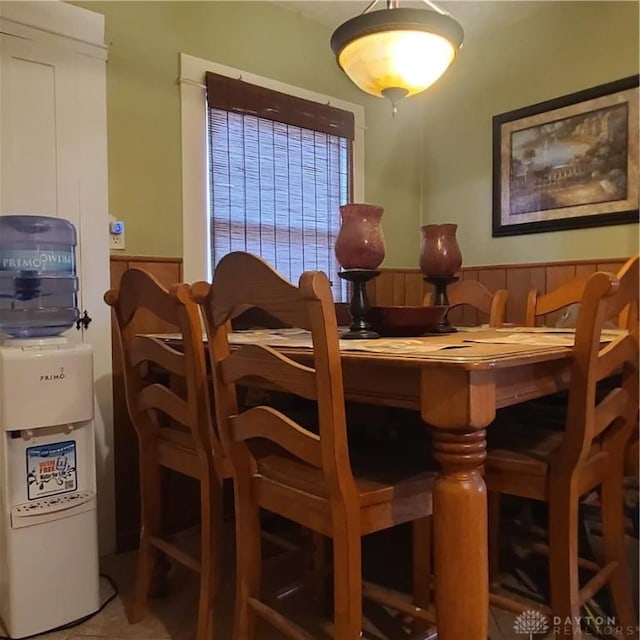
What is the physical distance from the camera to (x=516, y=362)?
1.11 metres

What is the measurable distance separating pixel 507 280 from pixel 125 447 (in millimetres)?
2023

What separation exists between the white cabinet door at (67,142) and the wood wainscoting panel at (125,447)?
1.4 inches

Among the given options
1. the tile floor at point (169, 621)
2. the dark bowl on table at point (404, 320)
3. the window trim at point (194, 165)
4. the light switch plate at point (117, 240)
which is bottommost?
the tile floor at point (169, 621)

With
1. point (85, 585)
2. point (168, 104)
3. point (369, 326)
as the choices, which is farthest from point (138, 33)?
point (85, 585)

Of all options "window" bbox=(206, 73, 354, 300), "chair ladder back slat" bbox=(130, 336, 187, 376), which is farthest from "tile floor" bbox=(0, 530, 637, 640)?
"window" bbox=(206, 73, 354, 300)

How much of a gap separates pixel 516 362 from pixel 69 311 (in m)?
1.56

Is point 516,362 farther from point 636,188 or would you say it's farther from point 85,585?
point 636,188

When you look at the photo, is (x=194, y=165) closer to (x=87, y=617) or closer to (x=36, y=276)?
(x=36, y=276)

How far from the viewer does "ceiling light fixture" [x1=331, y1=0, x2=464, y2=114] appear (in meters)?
1.67

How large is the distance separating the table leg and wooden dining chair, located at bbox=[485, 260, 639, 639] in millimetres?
294

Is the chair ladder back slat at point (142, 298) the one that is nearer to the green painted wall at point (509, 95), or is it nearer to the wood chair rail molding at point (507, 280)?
the wood chair rail molding at point (507, 280)

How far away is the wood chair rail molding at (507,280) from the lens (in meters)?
2.73

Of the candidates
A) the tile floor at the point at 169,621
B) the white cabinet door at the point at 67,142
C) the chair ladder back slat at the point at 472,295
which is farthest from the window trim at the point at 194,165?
the tile floor at the point at 169,621

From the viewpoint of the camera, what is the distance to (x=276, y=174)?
2.78 metres
